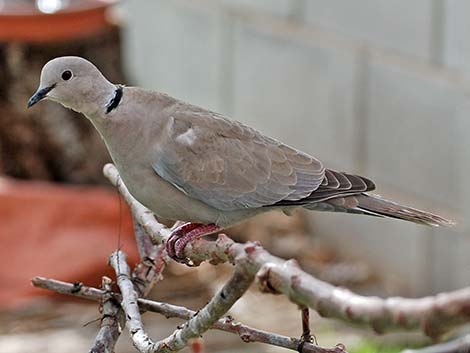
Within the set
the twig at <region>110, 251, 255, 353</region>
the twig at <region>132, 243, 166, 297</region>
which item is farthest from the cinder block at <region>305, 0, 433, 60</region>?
the twig at <region>110, 251, 255, 353</region>

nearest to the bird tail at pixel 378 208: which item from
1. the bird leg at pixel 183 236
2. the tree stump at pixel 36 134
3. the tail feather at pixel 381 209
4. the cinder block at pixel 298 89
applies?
the tail feather at pixel 381 209

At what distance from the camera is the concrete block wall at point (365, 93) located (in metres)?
4.88

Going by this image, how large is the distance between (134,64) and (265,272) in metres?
6.13

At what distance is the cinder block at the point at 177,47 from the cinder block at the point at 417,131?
1329 millimetres

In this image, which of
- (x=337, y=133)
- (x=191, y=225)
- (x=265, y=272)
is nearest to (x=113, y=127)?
(x=191, y=225)

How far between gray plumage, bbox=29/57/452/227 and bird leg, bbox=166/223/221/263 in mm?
23

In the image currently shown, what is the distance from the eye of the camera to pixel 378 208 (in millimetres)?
2625

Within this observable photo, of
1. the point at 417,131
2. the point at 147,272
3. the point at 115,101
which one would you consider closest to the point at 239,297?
the point at 147,272

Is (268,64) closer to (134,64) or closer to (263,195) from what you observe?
(134,64)

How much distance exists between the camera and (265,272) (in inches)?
46.9

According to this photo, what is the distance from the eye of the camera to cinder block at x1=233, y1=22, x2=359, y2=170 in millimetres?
5574

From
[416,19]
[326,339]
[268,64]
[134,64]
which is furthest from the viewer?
[134,64]

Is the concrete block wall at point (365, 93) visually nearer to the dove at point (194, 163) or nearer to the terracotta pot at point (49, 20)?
the terracotta pot at point (49, 20)

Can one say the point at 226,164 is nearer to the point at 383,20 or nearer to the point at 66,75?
the point at 66,75
